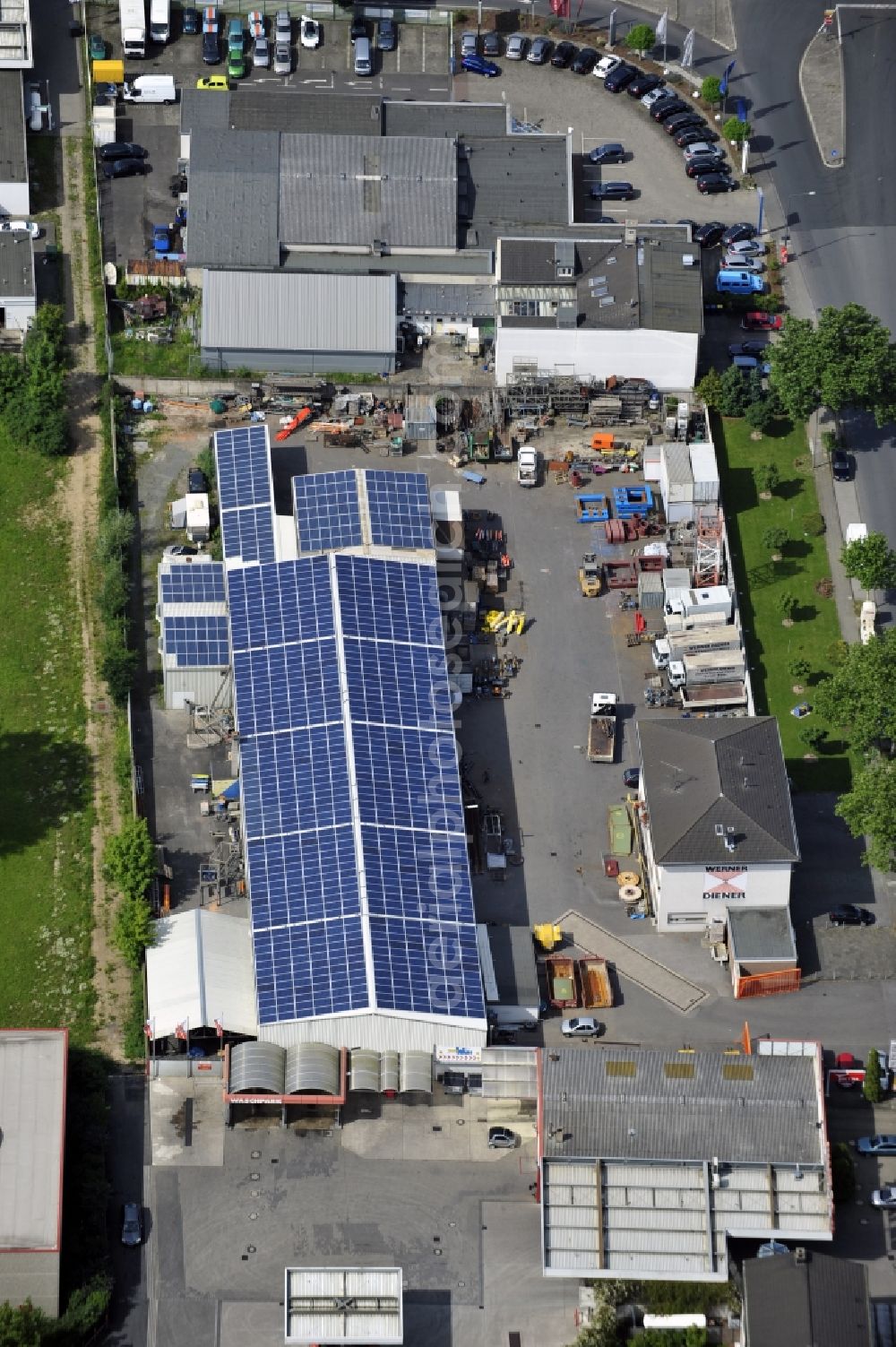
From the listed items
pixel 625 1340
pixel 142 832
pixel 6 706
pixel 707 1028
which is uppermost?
pixel 6 706

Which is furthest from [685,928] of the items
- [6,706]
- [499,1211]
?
[6,706]

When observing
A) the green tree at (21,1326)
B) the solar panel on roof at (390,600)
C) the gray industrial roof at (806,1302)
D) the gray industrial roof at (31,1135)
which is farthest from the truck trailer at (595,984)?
the green tree at (21,1326)

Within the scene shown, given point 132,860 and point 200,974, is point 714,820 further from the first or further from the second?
point 132,860

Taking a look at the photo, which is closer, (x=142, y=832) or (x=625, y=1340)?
(x=625, y=1340)

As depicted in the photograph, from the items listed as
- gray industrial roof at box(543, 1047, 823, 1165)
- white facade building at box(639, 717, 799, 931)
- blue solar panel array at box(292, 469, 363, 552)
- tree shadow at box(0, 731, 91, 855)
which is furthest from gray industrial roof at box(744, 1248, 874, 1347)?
blue solar panel array at box(292, 469, 363, 552)

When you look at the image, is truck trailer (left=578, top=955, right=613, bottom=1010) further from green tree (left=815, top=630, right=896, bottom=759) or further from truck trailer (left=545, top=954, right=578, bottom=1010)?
green tree (left=815, top=630, right=896, bottom=759)

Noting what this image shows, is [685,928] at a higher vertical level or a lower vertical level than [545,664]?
lower

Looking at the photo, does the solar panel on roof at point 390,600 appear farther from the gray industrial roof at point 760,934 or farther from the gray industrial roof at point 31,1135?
the gray industrial roof at point 31,1135

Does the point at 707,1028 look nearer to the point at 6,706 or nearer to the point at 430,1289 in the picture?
the point at 430,1289
